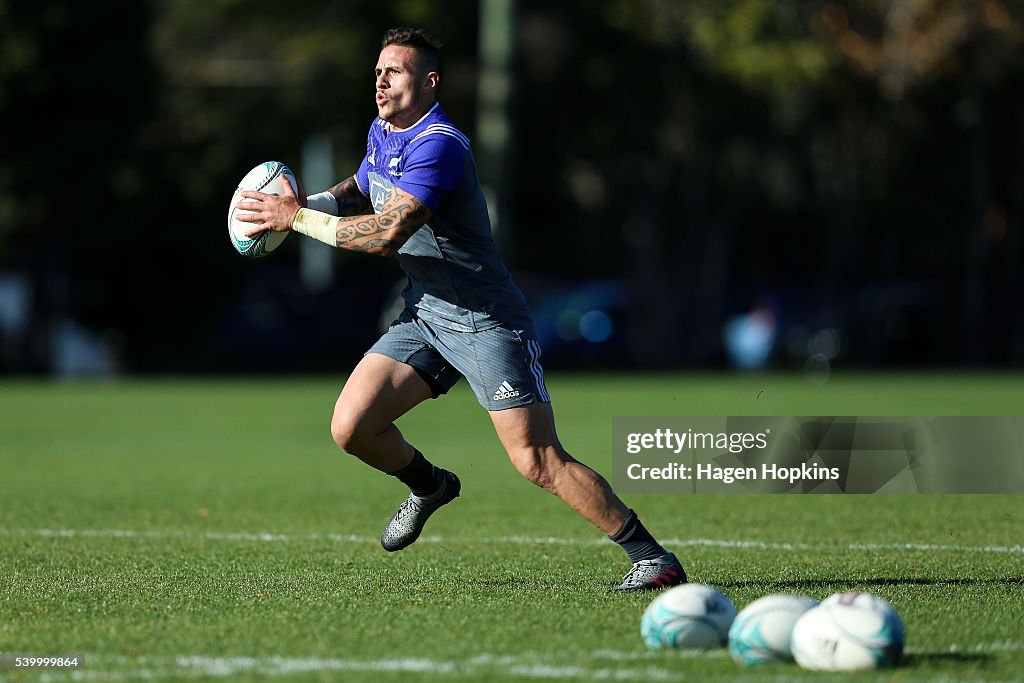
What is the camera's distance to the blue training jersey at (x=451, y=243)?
7516 mm

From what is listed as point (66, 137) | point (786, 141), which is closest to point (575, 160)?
point (786, 141)

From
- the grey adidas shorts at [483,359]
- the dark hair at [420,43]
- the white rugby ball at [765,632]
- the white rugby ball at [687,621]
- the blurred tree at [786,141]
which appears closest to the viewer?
the white rugby ball at [765,632]

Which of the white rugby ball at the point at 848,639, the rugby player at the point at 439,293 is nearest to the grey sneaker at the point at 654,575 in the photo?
the rugby player at the point at 439,293

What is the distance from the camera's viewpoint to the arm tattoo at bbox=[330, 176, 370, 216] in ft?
26.9

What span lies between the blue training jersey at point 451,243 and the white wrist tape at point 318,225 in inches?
10.8

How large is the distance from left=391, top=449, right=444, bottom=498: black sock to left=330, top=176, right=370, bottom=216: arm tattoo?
1.27m

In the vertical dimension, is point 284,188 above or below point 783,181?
above

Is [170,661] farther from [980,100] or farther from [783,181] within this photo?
[783,181]

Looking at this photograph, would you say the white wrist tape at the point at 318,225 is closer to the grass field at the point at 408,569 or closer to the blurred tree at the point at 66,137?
the grass field at the point at 408,569

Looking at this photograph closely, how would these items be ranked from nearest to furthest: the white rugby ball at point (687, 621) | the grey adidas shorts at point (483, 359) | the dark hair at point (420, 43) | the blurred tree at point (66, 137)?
the white rugby ball at point (687, 621) < the grey adidas shorts at point (483, 359) < the dark hair at point (420, 43) < the blurred tree at point (66, 137)

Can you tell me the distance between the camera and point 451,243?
7680 mm

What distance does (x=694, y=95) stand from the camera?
129 ft

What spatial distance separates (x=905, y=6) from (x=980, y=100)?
16.8 feet

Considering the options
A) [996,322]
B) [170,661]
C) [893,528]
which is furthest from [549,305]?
[170,661]
